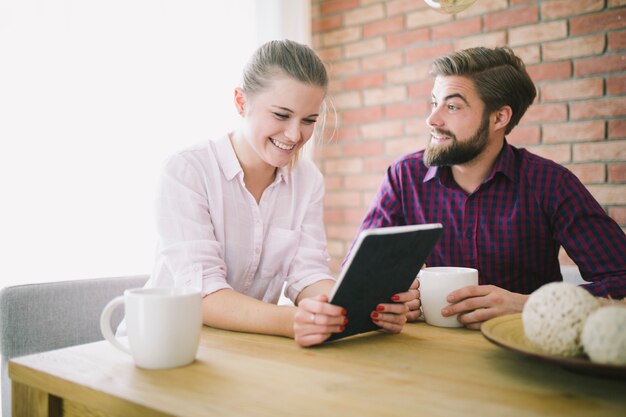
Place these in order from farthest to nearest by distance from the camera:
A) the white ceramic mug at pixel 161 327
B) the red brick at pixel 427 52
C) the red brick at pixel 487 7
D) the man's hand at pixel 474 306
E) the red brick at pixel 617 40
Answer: the red brick at pixel 427 52 → the red brick at pixel 487 7 → the red brick at pixel 617 40 → the man's hand at pixel 474 306 → the white ceramic mug at pixel 161 327

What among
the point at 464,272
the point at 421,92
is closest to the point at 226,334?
the point at 464,272

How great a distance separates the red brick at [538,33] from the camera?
2082 millimetres

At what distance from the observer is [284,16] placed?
258 cm

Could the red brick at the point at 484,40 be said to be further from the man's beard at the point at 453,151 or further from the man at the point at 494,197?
the man's beard at the point at 453,151

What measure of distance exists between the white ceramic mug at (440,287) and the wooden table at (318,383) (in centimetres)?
11

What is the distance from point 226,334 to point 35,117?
109 cm

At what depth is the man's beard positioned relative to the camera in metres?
1.59

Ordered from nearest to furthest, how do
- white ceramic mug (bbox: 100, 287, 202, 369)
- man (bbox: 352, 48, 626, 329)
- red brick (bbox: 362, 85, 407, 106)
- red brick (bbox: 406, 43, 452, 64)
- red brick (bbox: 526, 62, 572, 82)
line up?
white ceramic mug (bbox: 100, 287, 202, 369)
man (bbox: 352, 48, 626, 329)
red brick (bbox: 526, 62, 572, 82)
red brick (bbox: 406, 43, 452, 64)
red brick (bbox: 362, 85, 407, 106)

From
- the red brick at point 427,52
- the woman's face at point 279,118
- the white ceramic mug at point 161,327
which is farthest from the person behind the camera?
the red brick at point 427,52

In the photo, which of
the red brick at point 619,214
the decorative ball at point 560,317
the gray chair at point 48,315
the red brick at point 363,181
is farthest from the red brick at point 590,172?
the gray chair at point 48,315

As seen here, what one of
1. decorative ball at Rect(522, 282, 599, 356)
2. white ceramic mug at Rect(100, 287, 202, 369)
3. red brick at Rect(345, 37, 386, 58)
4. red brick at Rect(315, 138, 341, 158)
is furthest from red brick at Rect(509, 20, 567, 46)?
white ceramic mug at Rect(100, 287, 202, 369)

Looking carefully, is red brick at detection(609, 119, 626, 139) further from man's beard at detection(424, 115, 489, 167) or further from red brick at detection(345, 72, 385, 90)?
red brick at detection(345, 72, 385, 90)

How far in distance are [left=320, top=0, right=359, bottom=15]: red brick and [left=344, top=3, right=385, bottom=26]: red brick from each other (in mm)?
30

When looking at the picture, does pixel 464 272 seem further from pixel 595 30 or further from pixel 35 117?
pixel 595 30
